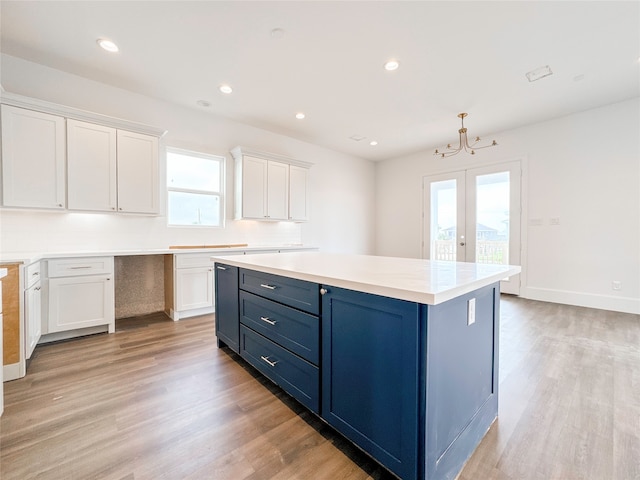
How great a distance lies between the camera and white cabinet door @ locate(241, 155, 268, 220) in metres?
4.25

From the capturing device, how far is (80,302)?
277cm

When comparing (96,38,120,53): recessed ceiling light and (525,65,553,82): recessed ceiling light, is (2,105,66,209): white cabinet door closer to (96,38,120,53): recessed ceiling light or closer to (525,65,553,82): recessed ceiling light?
(96,38,120,53): recessed ceiling light

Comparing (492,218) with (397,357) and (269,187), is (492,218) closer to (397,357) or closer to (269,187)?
(269,187)

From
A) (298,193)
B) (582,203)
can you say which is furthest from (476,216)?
(298,193)

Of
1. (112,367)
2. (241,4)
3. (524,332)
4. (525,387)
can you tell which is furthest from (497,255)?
(112,367)

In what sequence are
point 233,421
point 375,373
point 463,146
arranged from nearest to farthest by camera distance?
1. point 375,373
2. point 233,421
3. point 463,146

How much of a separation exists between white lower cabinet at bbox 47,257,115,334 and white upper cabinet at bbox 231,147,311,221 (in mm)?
1911

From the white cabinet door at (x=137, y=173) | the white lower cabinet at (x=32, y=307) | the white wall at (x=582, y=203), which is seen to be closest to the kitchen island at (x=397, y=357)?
the white lower cabinet at (x=32, y=307)

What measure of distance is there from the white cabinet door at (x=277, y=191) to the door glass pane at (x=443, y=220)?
10.6 ft

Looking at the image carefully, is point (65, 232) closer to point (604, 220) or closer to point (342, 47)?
point (342, 47)

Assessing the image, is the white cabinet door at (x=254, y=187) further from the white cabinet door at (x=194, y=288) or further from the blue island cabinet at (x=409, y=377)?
the blue island cabinet at (x=409, y=377)

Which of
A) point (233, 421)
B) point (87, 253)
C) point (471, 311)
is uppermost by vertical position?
point (87, 253)

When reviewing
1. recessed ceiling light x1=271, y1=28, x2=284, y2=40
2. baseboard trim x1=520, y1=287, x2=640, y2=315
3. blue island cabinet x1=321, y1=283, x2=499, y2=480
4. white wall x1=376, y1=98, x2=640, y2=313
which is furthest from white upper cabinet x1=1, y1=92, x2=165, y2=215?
baseboard trim x1=520, y1=287, x2=640, y2=315

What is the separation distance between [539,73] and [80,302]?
218 inches
